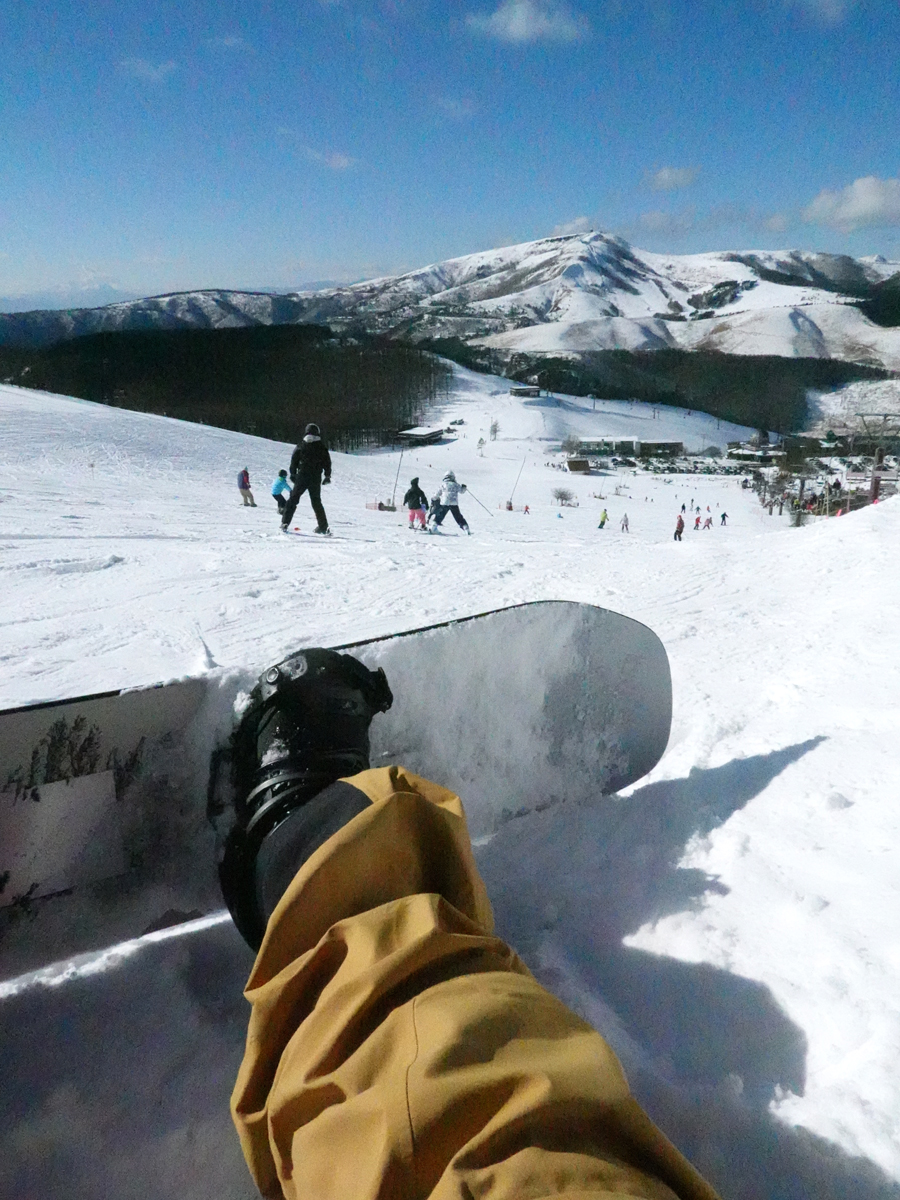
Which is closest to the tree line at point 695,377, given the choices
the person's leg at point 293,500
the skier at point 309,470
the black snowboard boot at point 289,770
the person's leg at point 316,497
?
the skier at point 309,470

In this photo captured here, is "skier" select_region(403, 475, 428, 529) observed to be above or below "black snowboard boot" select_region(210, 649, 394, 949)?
below

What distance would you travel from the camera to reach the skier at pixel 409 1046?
78cm

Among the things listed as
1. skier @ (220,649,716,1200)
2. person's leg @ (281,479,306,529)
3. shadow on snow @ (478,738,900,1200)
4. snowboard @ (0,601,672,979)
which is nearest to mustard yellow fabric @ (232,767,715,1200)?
skier @ (220,649,716,1200)

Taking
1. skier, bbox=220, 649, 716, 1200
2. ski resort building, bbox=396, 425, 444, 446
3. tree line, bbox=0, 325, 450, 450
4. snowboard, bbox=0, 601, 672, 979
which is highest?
tree line, bbox=0, 325, 450, 450

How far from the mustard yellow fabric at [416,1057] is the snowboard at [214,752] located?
3.44ft

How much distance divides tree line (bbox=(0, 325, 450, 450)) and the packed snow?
69.7m

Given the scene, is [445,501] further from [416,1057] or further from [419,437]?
[419,437]

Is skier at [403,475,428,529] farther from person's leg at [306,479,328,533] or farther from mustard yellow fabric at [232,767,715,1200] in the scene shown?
mustard yellow fabric at [232,767,715,1200]

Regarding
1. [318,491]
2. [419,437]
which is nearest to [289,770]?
[318,491]

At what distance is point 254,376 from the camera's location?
348ft

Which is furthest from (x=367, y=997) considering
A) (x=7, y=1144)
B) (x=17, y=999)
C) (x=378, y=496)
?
(x=378, y=496)

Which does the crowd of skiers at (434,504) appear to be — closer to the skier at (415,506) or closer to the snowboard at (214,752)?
the skier at (415,506)

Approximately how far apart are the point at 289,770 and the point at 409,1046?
3.09 feet

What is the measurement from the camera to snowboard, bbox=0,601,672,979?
193 centimetres
